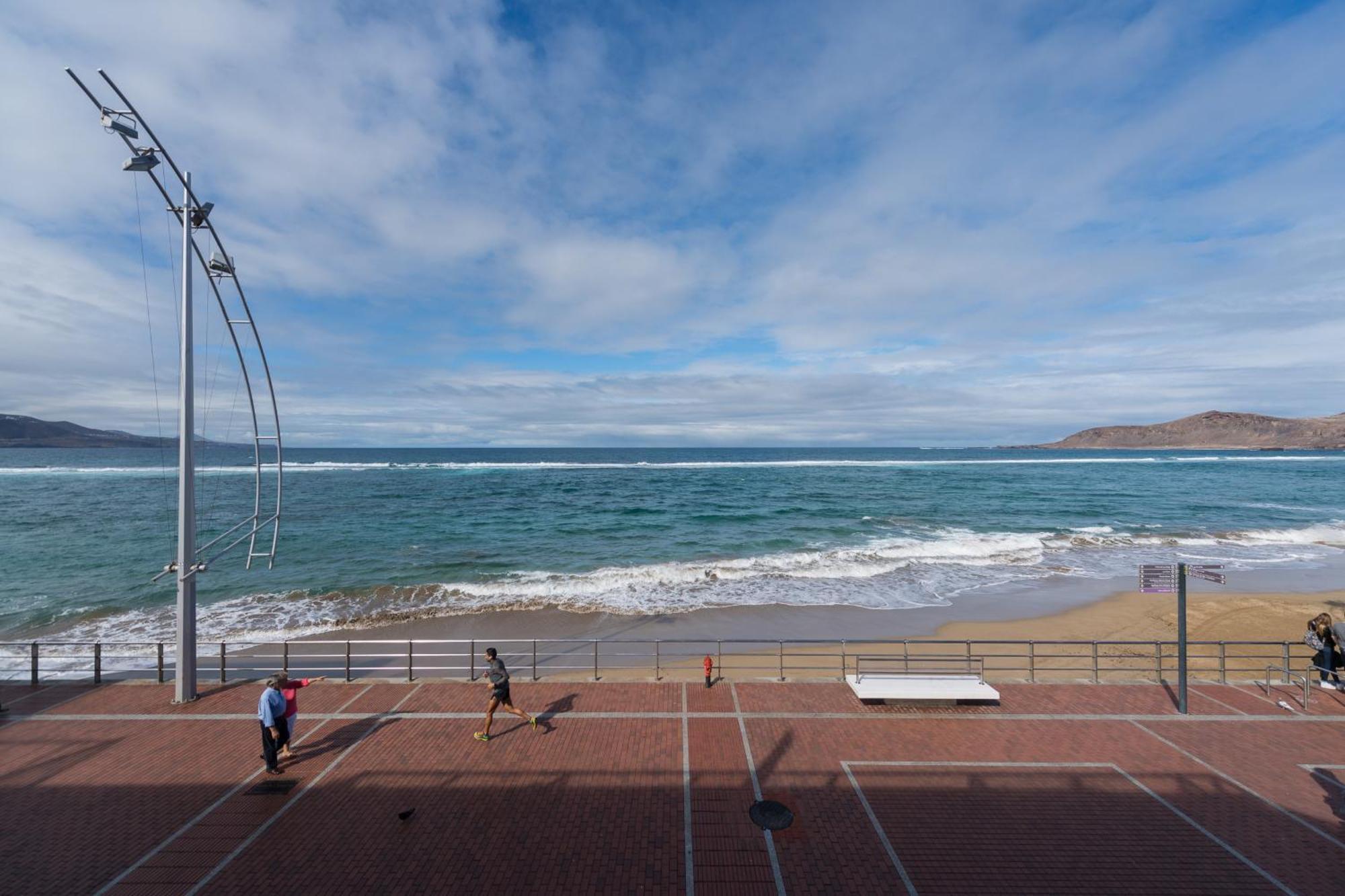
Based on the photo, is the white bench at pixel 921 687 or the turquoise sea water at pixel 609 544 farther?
the turquoise sea water at pixel 609 544

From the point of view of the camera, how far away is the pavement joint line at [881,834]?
600cm

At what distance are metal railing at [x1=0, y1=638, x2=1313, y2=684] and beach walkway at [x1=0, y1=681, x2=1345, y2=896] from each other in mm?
1684

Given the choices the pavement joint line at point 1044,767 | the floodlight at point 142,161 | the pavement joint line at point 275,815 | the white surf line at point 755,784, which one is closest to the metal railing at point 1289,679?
the pavement joint line at point 1044,767

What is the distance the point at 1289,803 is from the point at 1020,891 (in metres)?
4.77

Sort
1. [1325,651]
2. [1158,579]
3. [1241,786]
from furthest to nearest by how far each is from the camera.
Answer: [1325,651], [1158,579], [1241,786]

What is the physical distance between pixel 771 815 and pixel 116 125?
13.7m

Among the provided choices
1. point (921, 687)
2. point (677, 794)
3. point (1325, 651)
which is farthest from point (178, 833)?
point (1325, 651)

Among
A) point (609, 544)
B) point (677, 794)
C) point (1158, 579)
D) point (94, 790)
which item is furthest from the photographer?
point (609, 544)

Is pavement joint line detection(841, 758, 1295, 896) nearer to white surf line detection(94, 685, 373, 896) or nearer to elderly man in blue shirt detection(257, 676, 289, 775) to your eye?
elderly man in blue shirt detection(257, 676, 289, 775)

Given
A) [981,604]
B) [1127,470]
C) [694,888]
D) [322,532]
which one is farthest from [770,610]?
[1127,470]

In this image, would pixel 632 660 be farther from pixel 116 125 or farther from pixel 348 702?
pixel 116 125

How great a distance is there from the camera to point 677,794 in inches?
295

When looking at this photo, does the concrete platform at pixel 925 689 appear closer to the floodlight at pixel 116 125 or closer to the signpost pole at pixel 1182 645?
the signpost pole at pixel 1182 645

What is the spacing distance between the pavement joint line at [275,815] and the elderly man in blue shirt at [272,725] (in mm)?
672
